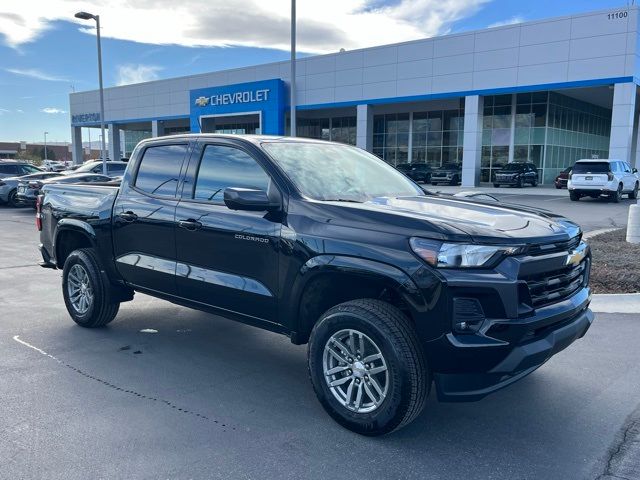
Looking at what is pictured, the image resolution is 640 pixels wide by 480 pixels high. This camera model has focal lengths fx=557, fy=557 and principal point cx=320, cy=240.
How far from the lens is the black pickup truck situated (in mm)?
3252

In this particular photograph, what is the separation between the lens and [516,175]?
32.8 meters

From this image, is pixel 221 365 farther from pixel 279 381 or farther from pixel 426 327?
pixel 426 327

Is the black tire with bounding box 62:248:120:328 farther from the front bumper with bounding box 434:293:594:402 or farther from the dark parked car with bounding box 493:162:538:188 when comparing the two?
the dark parked car with bounding box 493:162:538:188

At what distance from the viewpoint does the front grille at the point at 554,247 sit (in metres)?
3.41

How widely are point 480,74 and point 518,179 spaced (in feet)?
21.6

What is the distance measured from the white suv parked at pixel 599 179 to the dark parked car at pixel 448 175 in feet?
41.5

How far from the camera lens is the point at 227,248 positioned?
172 inches

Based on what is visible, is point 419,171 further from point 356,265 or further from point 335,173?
point 356,265

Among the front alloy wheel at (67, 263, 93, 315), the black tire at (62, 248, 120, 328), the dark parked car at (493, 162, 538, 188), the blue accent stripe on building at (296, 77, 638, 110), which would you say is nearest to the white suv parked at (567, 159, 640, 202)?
the blue accent stripe on building at (296, 77, 638, 110)

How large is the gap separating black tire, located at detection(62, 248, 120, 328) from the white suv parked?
852 inches

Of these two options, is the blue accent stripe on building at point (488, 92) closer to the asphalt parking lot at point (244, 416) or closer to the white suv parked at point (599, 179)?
the white suv parked at point (599, 179)

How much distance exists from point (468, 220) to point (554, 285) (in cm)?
70

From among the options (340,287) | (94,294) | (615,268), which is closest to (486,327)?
(340,287)

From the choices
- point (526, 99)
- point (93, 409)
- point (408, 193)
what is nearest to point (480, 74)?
point (526, 99)
